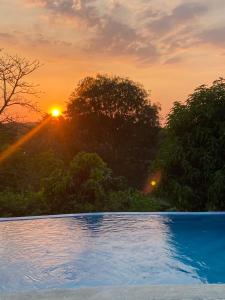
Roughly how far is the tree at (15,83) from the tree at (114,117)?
13.4 meters

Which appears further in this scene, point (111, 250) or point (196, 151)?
point (196, 151)

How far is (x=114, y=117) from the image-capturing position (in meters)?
30.1

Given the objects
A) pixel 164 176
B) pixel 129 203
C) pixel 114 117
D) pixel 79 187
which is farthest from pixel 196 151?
pixel 114 117

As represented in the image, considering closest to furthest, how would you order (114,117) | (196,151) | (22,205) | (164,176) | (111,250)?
(111,250) < (196,151) < (164,176) < (22,205) < (114,117)

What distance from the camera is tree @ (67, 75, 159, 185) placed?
28.8 m

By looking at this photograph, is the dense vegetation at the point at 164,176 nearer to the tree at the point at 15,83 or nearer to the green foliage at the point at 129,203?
the green foliage at the point at 129,203

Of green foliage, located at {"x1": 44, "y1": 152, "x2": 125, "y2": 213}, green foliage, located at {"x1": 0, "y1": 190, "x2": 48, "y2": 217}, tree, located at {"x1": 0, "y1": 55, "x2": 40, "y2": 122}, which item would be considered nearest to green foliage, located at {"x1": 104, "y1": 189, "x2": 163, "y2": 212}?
green foliage, located at {"x1": 44, "y1": 152, "x2": 125, "y2": 213}

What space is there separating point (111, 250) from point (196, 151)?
15.2 ft

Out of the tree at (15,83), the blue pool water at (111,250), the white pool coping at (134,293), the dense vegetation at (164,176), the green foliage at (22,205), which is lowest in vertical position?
the blue pool water at (111,250)

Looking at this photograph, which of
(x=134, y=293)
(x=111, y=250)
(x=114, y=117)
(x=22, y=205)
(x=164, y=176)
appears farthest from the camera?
(x=114, y=117)

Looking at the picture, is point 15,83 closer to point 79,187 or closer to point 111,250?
point 79,187

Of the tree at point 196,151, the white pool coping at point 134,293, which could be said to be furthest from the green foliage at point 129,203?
the white pool coping at point 134,293

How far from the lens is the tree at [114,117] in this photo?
28.8 meters

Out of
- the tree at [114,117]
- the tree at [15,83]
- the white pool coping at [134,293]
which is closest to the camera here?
the white pool coping at [134,293]
